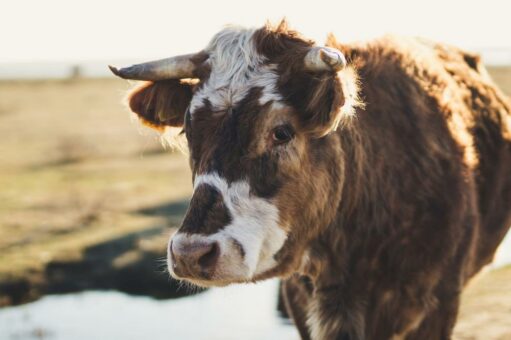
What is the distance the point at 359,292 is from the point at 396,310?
210mm

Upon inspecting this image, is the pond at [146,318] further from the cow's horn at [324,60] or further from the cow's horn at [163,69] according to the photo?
the cow's horn at [324,60]

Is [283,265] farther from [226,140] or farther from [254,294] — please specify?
[254,294]

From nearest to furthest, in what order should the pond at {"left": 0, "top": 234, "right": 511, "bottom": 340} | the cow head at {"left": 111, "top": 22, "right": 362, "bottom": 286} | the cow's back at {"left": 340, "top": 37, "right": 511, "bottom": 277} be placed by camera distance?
the cow head at {"left": 111, "top": 22, "right": 362, "bottom": 286}, the cow's back at {"left": 340, "top": 37, "right": 511, "bottom": 277}, the pond at {"left": 0, "top": 234, "right": 511, "bottom": 340}

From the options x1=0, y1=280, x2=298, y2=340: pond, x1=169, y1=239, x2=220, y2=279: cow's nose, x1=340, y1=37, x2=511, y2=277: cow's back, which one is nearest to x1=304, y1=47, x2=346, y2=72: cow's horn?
x1=340, y1=37, x2=511, y2=277: cow's back

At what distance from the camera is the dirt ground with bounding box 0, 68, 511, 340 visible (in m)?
7.48

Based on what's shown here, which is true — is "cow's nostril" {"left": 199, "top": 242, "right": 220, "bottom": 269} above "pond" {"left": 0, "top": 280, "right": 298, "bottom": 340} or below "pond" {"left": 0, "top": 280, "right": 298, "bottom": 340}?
above

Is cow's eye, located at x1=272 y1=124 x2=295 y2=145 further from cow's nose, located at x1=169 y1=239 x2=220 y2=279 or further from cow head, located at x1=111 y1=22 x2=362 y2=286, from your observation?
cow's nose, located at x1=169 y1=239 x2=220 y2=279

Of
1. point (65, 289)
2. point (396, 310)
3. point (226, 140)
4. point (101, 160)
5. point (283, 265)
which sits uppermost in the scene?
point (226, 140)

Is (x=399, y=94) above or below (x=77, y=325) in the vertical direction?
above

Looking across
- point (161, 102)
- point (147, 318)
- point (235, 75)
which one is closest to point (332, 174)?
point (235, 75)

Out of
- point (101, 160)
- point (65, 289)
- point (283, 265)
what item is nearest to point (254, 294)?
point (65, 289)

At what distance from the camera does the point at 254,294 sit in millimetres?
7785

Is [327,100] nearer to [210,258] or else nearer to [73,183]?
[210,258]

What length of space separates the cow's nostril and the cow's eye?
1.98ft
